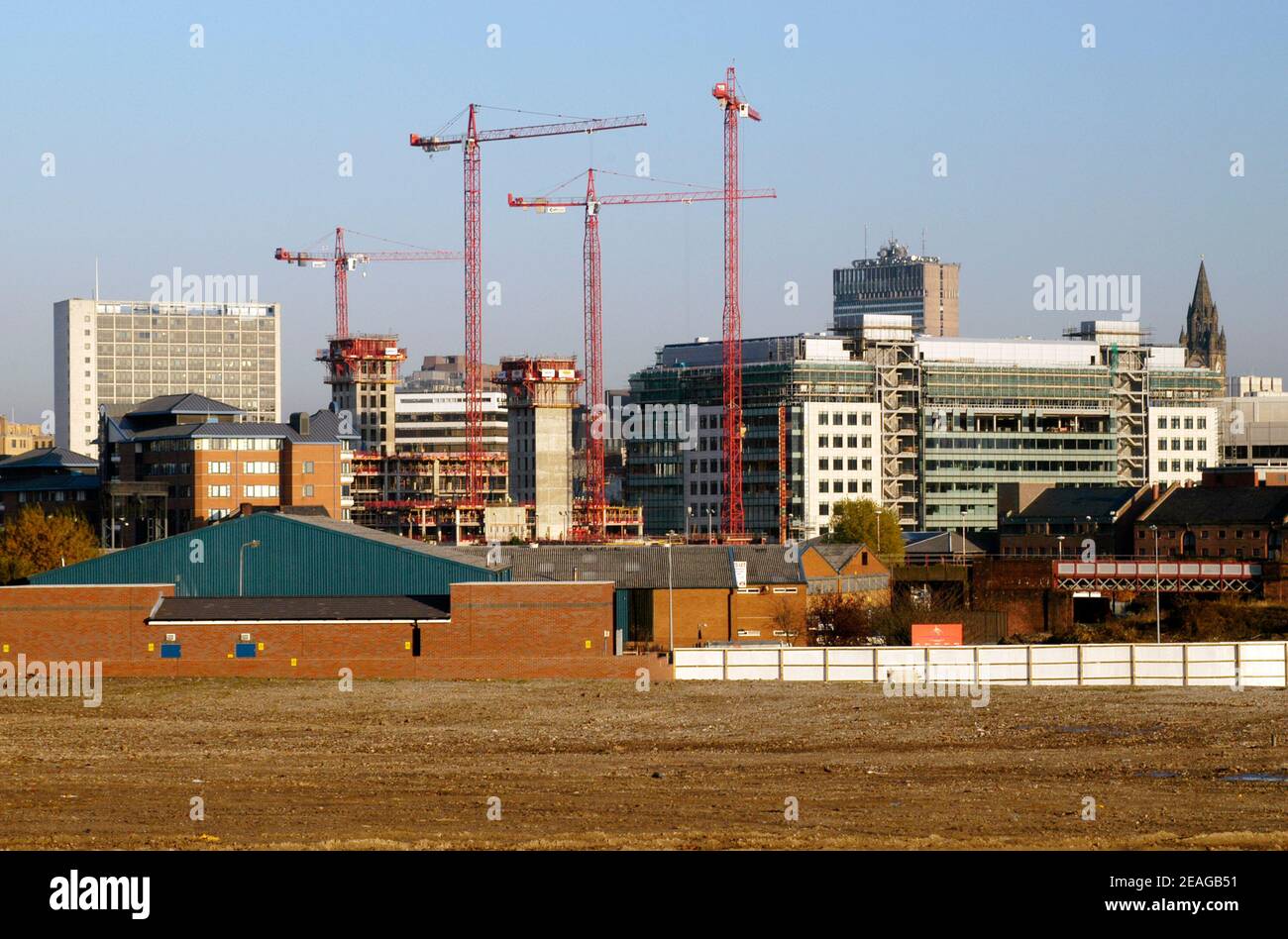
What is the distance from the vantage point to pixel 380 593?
255 ft

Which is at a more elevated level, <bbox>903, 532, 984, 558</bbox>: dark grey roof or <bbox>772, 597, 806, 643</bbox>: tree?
<bbox>903, 532, 984, 558</bbox>: dark grey roof

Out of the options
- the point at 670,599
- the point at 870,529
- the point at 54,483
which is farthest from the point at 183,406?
the point at 670,599

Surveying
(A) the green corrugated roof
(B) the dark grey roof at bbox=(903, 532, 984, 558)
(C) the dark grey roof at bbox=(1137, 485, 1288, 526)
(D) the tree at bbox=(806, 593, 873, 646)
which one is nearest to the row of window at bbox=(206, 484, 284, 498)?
(B) the dark grey roof at bbox=(903, 532, 984, 558)

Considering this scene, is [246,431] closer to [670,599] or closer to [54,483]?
[54,483]

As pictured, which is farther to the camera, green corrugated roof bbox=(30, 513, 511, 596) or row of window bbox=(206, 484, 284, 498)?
row of window bbox=(206, 484, 284, 498)

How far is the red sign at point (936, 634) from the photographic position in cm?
8175

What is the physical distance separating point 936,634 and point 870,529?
71677 mm

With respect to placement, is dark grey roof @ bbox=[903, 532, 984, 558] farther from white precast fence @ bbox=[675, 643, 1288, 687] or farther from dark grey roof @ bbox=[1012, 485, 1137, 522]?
white precast fence @ bbox=[675, 643, 1288, 687]

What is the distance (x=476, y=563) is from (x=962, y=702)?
85.0 feet

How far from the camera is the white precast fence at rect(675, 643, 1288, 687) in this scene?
66.5 m

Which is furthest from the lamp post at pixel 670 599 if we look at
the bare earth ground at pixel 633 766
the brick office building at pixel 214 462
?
the brick office building at pixel 214 462

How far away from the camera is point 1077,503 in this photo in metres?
158

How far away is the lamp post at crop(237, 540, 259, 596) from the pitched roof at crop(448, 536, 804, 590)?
13.9 meters

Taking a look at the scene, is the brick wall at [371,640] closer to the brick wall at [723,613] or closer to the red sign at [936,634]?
the red sign at [936,634]
